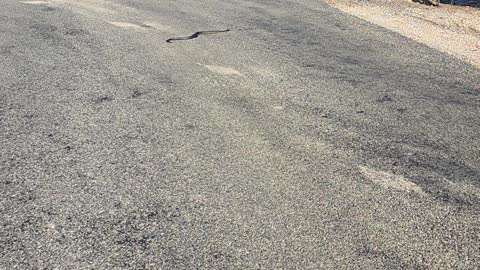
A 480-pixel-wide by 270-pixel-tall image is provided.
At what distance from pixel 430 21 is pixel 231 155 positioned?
8208mm

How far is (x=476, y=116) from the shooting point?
5324 mm

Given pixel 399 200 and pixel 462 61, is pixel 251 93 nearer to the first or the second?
pixel 399 200

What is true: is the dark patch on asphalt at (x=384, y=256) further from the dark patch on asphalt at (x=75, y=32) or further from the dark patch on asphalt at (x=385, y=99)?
the dark patch on asphalt at (x=75, y=32)

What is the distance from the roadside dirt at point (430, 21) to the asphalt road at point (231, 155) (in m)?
1.23

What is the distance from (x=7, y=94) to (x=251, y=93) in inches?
98.8

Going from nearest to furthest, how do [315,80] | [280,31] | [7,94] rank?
[7,94], [315,80], [280,31]

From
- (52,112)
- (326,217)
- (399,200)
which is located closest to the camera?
(326,217)

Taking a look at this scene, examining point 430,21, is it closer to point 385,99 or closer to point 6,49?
point 385,99

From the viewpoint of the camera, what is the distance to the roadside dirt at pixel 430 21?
8636mm

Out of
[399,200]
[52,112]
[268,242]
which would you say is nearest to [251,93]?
[52,112]

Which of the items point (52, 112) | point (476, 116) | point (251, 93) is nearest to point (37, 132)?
point (52, 112)

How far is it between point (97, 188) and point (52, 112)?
61.5 inches

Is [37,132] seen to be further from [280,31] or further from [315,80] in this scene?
[280,31]

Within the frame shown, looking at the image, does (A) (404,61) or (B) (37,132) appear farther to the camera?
(A) (404,61)
